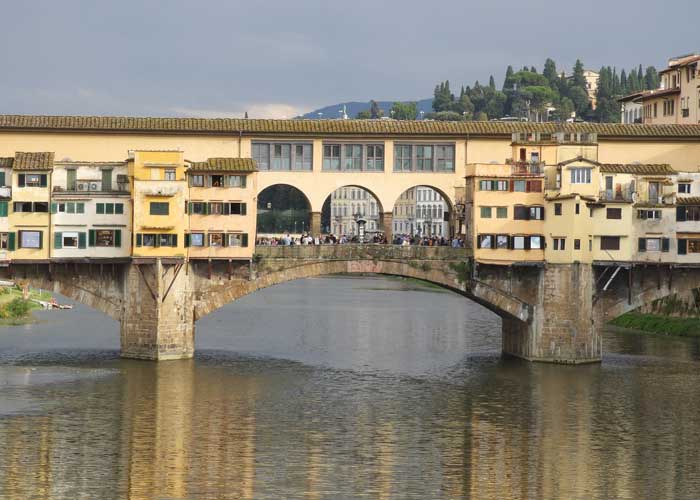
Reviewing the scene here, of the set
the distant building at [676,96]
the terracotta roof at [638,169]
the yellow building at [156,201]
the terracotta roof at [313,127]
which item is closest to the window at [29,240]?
the yellow building at [156,201]

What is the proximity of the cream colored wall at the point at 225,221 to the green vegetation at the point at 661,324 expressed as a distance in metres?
33.1

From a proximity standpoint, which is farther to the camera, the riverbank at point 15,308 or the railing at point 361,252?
the riverbank at point 15,308

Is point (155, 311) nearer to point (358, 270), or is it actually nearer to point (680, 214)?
point (358, 270)

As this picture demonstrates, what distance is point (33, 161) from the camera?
72500mm

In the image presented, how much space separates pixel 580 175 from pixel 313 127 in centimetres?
1573

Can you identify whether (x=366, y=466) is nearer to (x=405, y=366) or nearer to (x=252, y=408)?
(x=252, y=408)

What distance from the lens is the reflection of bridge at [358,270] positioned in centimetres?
7250

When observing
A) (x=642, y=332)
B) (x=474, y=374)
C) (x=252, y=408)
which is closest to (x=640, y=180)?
(x=474, y=374)

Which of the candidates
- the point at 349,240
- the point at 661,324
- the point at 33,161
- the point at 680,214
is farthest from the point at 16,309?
the point at 680,214

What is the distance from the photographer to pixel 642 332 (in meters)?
94.9

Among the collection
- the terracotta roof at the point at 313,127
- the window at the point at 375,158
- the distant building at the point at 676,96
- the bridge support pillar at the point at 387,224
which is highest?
the distant building at the point at 676,96

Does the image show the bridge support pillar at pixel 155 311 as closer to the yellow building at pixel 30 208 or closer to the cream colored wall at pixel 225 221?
the cream colored wall at pixel 225 221

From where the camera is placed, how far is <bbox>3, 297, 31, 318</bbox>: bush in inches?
3903

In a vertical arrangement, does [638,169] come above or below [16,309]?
above
